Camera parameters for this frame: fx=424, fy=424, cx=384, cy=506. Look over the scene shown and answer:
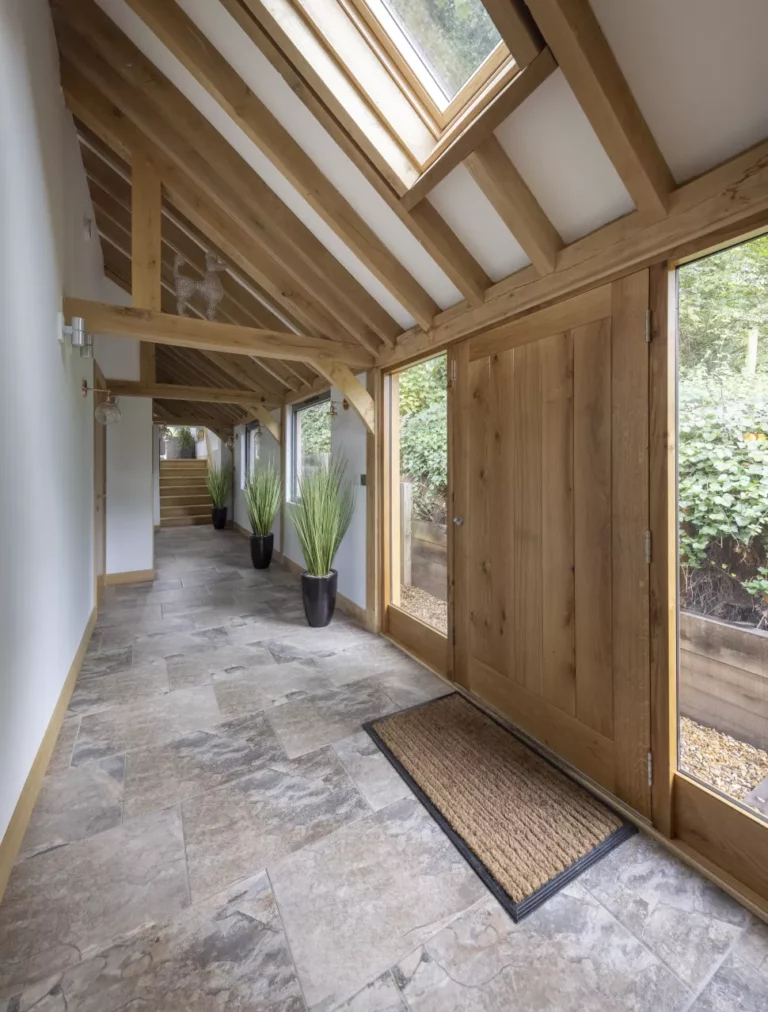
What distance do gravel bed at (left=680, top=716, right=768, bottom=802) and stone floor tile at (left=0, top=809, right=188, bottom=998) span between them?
70.2 inches

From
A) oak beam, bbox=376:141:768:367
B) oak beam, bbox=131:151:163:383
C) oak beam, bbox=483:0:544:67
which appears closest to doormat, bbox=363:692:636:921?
oak beam, bbox=376:141:768:367

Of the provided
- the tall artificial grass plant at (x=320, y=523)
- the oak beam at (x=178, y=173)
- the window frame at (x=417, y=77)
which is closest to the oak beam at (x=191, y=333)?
the oak beam at (x=178, y=173)

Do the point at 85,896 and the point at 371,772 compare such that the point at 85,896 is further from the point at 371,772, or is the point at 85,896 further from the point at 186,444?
the point at 186,444

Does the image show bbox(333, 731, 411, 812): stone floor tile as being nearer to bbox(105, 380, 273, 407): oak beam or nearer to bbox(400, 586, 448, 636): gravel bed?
bbox(400, 586, 448, 636): gravel bed

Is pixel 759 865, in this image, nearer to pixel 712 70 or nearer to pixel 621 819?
pixel 621 819

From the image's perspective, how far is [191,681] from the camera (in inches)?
104

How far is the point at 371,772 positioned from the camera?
6.11 ft

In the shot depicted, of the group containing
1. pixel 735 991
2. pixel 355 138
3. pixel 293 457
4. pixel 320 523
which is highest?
pixel 355 138

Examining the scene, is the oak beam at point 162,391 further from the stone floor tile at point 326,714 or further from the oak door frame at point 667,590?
the oak door frame at point 667,590

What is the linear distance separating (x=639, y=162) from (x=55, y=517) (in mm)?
2946

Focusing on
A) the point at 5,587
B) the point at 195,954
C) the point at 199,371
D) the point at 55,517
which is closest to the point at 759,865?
the point at 195,954

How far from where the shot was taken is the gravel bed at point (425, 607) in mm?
2928

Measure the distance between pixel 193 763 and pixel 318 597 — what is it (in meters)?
1.74

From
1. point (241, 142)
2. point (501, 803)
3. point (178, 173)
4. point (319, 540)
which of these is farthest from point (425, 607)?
point (178, 173)
